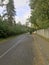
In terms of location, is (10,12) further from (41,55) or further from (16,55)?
(41,55)

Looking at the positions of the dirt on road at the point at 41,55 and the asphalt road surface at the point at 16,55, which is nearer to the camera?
the dirt on road at the point at 41,55

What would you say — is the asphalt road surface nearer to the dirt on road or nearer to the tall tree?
the dirt on road

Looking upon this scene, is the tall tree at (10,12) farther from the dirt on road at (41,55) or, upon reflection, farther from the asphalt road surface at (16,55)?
the dirt on road at (41,55)

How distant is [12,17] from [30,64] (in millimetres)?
111010

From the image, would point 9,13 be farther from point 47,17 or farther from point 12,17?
point 47,17

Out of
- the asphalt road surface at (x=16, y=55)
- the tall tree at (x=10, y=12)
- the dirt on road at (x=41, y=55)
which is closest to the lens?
the dirt on road at (x=41, y=55)

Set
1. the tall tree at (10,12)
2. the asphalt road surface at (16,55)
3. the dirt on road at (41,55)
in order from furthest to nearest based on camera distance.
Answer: the tall tree at (10,12) → the asphalt road surface at (16,55) → the dirt on road at (41,55)

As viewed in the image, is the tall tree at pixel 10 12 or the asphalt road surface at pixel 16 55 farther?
the tall tree at pixel 10 12

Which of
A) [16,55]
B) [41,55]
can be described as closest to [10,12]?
[16,55]

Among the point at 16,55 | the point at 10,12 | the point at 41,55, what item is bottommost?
the point at 10,12

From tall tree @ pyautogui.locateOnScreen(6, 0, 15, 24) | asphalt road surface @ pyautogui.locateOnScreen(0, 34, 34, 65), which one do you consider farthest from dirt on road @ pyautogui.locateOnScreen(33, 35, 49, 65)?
tall tree @ pyautogui.locateOnScreen(6, 0, 15, 24)

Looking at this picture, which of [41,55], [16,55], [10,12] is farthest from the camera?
[10,12]

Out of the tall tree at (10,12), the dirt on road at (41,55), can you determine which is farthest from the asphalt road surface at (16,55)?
the tall tree at (10,12)

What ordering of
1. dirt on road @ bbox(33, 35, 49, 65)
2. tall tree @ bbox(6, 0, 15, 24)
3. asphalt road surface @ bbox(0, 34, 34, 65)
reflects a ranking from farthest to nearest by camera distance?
tall tree @ bbox(6, 0, 15, 24) → asphalt road surface @ bbox(0, 34, 34, 65) → dirt on road @ bbox(33, 35, 49, 65)
